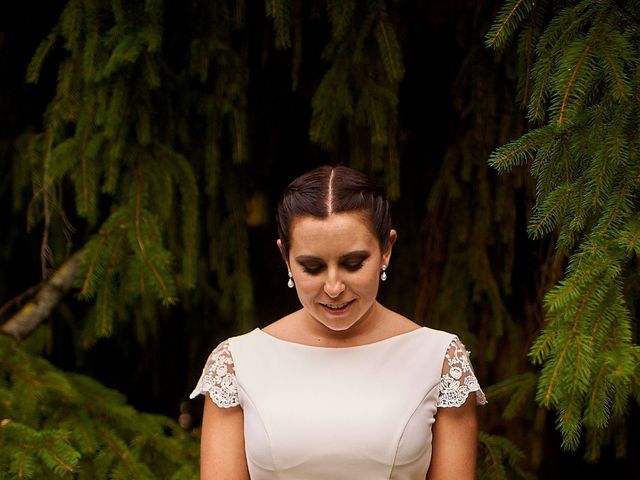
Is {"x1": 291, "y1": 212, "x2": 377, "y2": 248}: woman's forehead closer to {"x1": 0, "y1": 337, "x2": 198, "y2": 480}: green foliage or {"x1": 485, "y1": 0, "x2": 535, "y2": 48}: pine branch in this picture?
{"x1": 485, "y1": 0, "x2": 535, "y2": 48}: pine branch

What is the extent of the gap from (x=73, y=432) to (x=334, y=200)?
1235 millimetres

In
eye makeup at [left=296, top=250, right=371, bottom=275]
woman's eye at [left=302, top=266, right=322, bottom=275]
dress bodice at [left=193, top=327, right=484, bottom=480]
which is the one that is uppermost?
eye makeup at [left=296, top=250, right=371, bottom=275]

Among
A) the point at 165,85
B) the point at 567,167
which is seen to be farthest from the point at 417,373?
the point at 165,85

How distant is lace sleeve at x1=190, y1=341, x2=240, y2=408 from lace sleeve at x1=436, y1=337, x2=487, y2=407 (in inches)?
17.7

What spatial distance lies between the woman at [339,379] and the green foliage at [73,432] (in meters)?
0.58

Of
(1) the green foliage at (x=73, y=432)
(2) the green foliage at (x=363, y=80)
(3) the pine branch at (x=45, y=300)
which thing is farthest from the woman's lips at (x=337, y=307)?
(3) the pine branch at (x=45, y=300)

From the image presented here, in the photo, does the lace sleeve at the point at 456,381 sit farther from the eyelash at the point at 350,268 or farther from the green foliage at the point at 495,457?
the green foliage at the point at 495,457

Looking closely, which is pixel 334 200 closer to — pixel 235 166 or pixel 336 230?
pixel 336 230

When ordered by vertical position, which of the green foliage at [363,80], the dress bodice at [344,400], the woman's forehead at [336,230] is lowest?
the dress bodice at [344,400]

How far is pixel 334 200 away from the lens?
1856 mm

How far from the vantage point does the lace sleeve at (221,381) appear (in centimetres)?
202

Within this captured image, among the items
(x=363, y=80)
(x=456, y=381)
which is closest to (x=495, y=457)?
(x=456, y=381)

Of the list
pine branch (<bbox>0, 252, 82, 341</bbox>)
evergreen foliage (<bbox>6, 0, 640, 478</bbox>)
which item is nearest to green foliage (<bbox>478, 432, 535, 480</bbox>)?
evergreen foliage (<bbox>6, 0, 640, 478</bbox>)

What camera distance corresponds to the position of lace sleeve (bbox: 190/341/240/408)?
2021mm
